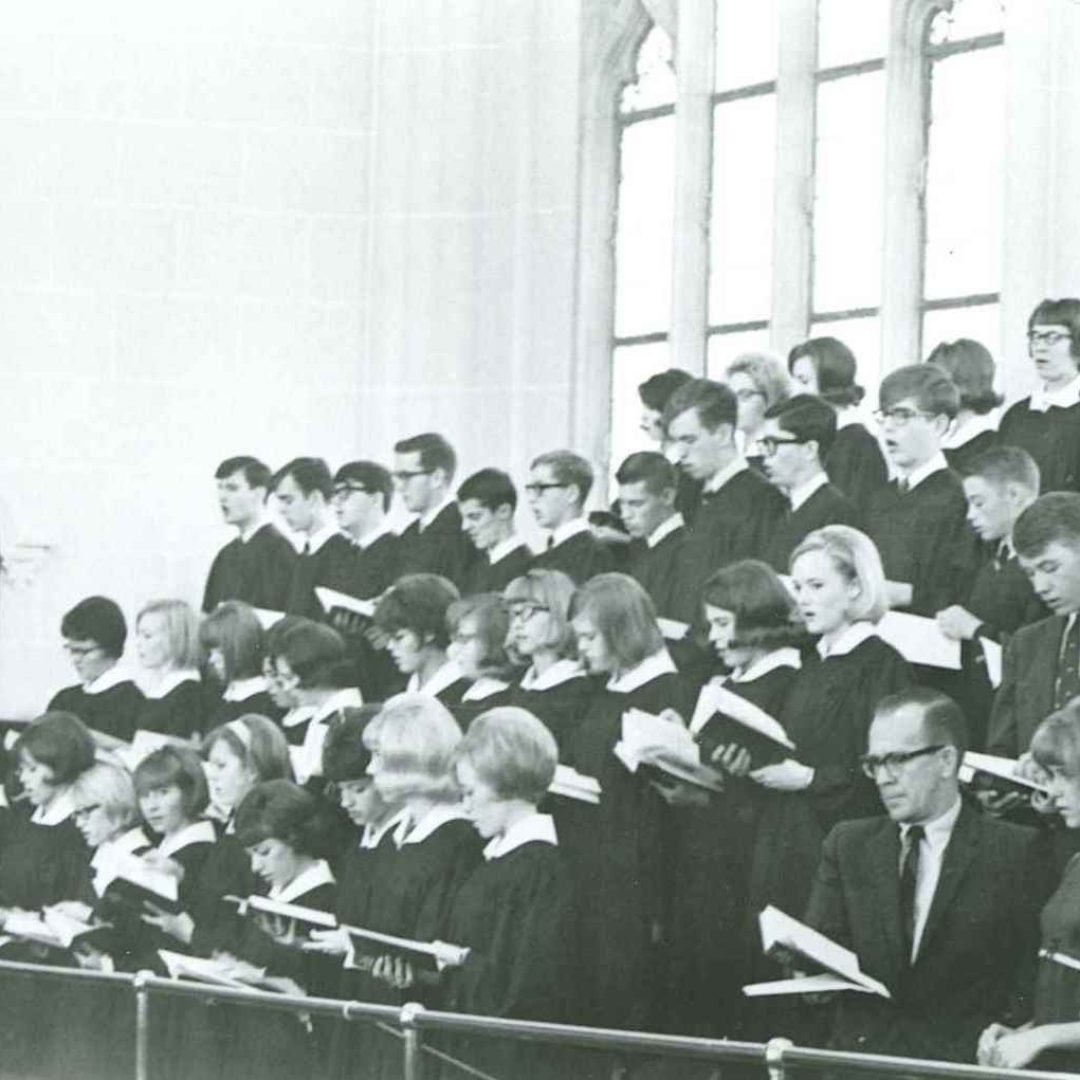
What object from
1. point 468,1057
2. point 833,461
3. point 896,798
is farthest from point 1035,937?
point 833,461

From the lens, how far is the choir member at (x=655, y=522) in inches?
344

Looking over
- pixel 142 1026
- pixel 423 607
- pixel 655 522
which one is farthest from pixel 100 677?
pixel 142 1026

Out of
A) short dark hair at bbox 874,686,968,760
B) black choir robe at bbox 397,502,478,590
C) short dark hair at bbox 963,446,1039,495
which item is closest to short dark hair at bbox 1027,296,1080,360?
short dark hair at bbox 963,446,1039,495

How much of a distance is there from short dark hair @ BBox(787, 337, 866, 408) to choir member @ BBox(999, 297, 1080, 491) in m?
1.22

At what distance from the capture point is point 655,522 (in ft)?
29.3

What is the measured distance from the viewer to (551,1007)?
7.51 metres

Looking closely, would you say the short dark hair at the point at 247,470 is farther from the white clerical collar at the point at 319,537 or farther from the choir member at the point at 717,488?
the choir member at the point at 717,488

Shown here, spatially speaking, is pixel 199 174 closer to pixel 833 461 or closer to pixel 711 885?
pixel 833 461

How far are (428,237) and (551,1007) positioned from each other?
7.74 metres

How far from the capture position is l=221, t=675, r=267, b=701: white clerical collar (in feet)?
34.0

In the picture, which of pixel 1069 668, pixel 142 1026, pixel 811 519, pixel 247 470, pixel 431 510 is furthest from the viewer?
pixel 247 470

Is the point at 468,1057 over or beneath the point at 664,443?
beneath

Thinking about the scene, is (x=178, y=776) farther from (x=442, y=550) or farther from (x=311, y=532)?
(x=311, y=532)

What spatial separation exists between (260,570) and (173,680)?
1175mm
